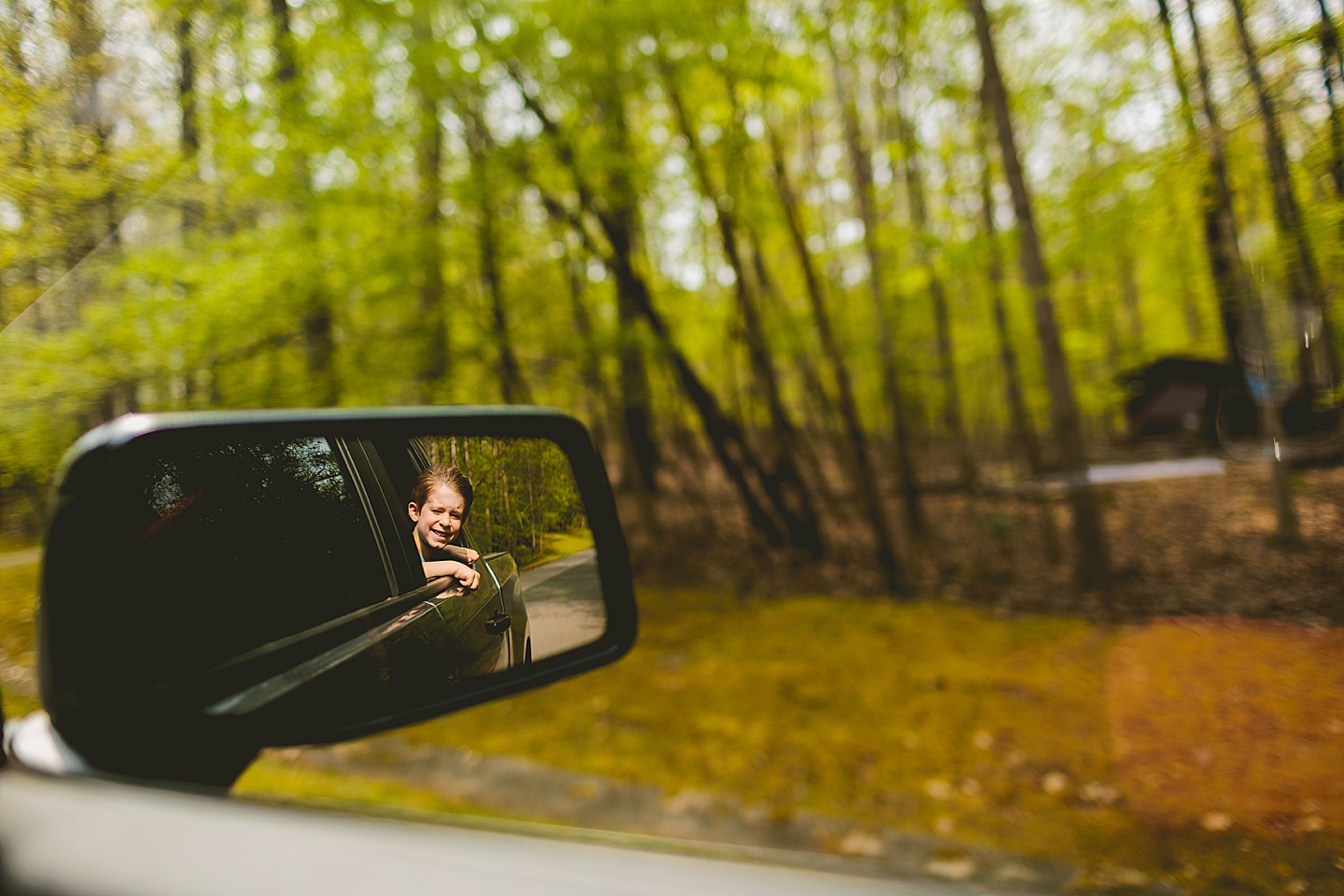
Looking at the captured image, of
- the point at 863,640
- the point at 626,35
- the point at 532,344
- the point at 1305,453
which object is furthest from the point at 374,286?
the point at 1305,453

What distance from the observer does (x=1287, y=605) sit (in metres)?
4.60

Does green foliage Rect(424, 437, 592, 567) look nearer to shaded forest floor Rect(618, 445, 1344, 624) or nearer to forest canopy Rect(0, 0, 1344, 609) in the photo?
forest canopy Rect(0, 0, 1344, 609)

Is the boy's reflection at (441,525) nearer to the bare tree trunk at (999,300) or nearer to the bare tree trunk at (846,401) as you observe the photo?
the bare tree trunk at (846,401)

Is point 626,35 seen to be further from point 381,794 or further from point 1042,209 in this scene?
point 381,794

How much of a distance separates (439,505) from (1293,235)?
14.2ft

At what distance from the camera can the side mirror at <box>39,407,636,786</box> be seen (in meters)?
1.08

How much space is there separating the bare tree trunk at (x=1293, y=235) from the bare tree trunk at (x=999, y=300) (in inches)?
235

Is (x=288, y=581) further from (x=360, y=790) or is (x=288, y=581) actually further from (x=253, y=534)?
(x=360, y=790)

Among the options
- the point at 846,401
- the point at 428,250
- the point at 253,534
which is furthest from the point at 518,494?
the point at 846,401

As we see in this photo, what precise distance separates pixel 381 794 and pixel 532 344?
6.29m

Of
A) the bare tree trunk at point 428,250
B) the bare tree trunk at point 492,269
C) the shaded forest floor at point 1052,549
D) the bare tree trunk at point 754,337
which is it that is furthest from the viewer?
the bare tree trunk at point 754,337

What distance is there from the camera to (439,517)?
1356mm

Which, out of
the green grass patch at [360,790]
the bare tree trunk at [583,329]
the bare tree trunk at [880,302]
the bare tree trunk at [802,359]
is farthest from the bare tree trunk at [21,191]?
the bare tree trunk at [880,302]

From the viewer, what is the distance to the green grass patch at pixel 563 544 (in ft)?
5.14
